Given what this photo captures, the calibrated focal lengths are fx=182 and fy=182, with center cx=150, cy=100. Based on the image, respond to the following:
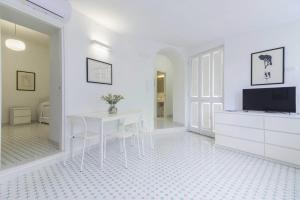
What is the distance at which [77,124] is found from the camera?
10.1ft

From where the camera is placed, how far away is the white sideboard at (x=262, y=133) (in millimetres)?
2668

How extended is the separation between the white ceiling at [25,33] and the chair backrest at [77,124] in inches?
133

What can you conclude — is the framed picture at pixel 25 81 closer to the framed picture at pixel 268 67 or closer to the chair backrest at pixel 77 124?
the chair backrest at pixel 77 124

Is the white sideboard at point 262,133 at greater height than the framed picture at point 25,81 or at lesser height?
lesser

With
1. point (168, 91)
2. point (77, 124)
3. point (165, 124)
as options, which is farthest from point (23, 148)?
point (168, 91)

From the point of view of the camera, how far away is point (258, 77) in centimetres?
357

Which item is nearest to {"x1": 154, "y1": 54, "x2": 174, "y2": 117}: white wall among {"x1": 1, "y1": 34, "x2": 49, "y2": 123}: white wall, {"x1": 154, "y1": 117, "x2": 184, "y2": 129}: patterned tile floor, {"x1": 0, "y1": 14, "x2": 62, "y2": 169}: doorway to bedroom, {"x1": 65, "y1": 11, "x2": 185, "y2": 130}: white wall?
{"x1": 154, "y1": 117, "x2": 184, "y2": 129}: patterned tile floor

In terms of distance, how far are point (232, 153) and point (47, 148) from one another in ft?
10.7

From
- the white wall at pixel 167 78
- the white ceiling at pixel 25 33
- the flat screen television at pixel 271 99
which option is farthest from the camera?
the white wall at pixel 167 78

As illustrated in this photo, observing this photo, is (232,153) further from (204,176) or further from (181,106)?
(181,106)

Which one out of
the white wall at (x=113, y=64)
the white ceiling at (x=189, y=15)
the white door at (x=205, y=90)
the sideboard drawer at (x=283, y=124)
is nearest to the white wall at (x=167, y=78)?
the white door at (x=205, y=90)

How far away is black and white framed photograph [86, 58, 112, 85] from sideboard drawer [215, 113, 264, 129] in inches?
94.1

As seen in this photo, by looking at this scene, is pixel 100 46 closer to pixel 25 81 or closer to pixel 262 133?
pixel 262 133

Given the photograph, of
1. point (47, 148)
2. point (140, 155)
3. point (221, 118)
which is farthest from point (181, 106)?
point (47, 148)
